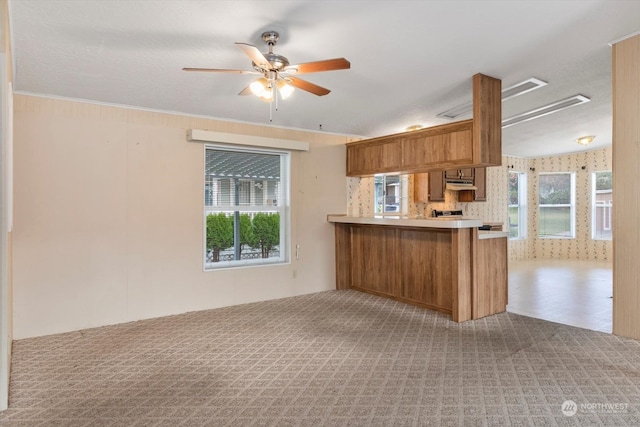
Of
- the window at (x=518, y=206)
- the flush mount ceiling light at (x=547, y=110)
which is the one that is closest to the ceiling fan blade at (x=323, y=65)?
the flush mount ceiling light at (x=547, y=110)

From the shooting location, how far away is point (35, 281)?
3631 millimetres

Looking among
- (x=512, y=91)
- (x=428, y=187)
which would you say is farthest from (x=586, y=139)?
(x=512, y=91)

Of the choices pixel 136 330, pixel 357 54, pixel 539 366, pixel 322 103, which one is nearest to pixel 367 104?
pixel 322 103

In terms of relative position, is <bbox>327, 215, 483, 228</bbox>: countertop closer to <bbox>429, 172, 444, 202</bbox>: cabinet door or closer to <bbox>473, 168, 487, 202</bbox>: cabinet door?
<bbox>429, 172, 444, 202</bbox>: cabinet door

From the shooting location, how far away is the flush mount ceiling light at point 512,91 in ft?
14.1

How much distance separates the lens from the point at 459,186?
23.4 ft

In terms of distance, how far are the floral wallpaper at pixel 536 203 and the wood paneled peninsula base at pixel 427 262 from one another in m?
2.80

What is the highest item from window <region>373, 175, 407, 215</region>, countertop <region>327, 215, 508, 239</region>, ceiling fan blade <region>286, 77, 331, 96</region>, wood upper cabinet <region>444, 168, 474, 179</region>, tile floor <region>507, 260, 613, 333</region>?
ceiling fan blade <region>286, 77, 331, 96</region>

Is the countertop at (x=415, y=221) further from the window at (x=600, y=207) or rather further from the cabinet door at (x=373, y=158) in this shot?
the window at (x=600, y=207)

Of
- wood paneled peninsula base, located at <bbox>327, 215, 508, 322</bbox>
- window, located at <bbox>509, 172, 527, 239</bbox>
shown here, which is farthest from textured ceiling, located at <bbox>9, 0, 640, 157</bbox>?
window, located at <bbox>509, 172, 527, 239</bbox>

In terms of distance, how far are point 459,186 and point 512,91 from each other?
2.79 m

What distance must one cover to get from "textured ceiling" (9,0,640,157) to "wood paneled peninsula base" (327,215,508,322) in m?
1.56

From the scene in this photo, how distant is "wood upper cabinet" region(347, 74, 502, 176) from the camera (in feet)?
12.9

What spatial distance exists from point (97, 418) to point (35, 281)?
202cm
